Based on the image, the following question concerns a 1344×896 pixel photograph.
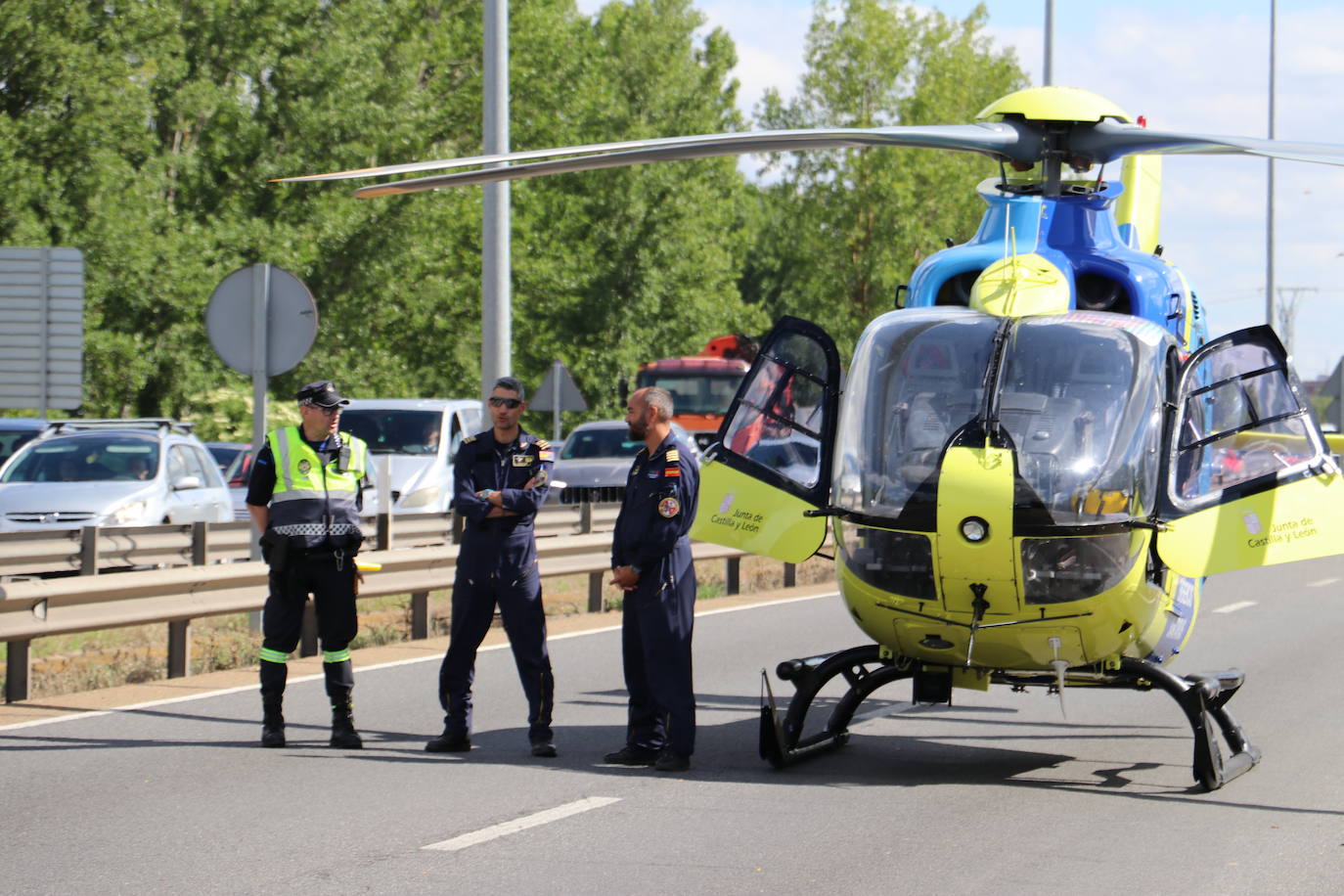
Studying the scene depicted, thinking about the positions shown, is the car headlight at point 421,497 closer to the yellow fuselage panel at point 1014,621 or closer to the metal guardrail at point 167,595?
the metal guardrail at point 167,595

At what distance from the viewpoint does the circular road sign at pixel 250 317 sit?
1301 cm

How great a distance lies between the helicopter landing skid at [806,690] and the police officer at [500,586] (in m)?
1.18

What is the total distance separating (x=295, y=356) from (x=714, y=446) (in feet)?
15.3

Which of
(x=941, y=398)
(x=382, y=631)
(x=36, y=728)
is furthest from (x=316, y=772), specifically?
(x=382, y=631)

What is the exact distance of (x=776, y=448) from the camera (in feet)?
30.2

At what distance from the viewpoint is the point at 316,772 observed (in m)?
8.66

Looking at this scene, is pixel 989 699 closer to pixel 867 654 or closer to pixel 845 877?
pixel 867 654

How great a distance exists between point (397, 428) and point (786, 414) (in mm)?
13919

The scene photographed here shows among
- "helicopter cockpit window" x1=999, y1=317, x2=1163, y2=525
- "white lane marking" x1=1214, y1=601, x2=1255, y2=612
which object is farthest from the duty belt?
"white lane marking" x1=1214, y1=601, x2=1255, y2=612

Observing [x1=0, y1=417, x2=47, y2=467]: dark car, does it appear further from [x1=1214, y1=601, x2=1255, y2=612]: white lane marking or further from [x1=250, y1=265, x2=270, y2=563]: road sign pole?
[x1=1214, y1=601, x2=1255, y2=612]: white lane marking

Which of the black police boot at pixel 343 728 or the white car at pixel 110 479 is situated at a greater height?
the white car at pixel 110 479

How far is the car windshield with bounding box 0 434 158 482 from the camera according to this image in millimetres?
17875

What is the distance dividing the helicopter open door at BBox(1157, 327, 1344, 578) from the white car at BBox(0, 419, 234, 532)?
11610mm

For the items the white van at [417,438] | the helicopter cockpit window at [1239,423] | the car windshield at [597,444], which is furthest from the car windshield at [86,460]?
the helicopter cockpit window at [1239,423]
